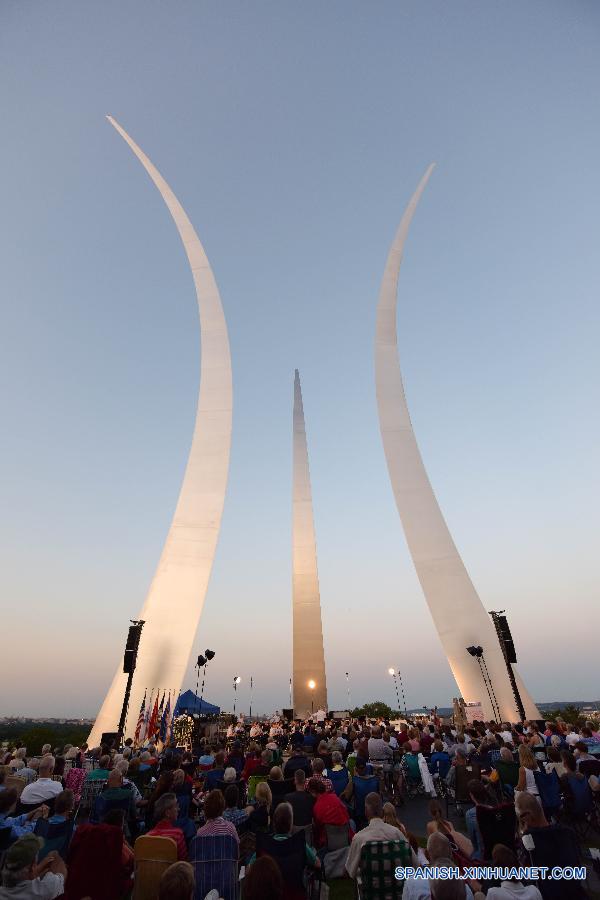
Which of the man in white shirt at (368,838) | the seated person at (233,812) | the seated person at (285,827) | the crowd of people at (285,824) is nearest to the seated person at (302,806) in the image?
the crowd of people at (285,824)

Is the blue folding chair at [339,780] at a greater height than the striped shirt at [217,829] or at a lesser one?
greater

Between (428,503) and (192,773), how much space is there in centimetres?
1356

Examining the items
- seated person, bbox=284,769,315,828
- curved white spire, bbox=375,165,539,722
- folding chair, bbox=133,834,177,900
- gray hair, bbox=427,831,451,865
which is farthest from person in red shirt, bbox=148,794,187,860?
curved white spire, bbox=375,165,539,722

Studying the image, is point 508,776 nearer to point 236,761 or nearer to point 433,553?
point 236,761

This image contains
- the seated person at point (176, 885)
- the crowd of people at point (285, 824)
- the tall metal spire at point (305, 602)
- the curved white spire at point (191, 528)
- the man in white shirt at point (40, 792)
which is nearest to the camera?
the seated person at point (176, 885)

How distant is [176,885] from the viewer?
2.54 meters

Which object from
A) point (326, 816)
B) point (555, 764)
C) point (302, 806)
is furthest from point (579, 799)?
point (302, 806)

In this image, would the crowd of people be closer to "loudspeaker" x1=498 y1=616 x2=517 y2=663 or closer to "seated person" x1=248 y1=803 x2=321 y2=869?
"seated person" x1=248 y1=803 x2=321 y2=869

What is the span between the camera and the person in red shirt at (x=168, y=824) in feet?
12.1

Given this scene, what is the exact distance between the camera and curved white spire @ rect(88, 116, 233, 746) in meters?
16.3

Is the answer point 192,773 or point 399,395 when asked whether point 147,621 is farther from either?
point 399,395

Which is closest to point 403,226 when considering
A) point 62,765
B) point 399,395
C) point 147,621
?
point 399,395

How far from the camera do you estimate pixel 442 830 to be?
3828 millimetres

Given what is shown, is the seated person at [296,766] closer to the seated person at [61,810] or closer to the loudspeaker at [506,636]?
the seated person at [61,810]
